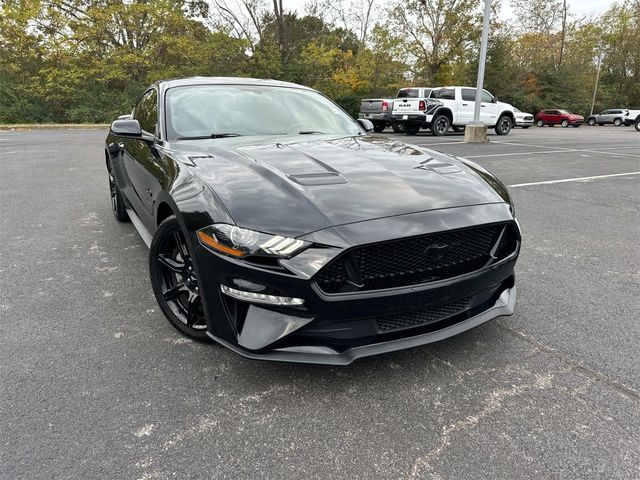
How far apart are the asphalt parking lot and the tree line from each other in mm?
24052

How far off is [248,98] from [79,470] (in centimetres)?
284

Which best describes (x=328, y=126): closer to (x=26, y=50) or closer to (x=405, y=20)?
(x=26, y=50)

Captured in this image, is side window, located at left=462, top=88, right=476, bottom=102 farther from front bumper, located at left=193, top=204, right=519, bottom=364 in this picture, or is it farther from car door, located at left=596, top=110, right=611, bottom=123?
car door, located at left=596, top=110, right=611, bottom=123

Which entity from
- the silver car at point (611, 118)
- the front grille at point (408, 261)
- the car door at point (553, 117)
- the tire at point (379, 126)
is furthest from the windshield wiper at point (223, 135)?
the silver car at point (611, 118)

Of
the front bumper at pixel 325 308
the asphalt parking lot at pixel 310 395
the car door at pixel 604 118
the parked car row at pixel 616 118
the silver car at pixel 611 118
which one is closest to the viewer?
the asphalt parking lot at pixel 310 395

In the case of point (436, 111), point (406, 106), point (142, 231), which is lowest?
point (142, 231)

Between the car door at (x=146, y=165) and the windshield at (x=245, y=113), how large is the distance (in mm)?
199

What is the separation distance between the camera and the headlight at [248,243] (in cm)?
192

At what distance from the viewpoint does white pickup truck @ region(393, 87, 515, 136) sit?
1697cm

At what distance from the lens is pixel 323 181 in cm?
231

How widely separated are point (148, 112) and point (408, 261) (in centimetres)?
292

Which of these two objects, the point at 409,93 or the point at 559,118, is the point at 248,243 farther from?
the point at 559,118

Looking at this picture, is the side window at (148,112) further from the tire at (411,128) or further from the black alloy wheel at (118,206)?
the tire at (411,128)

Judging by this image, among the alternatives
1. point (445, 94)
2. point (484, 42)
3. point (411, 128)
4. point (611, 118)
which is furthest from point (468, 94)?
point (611, 118)
